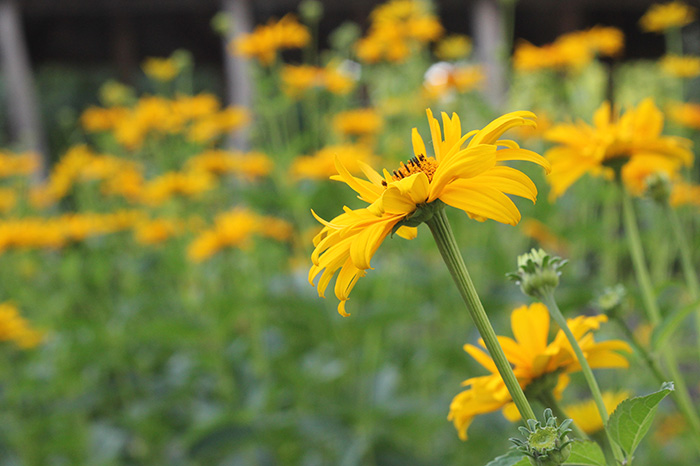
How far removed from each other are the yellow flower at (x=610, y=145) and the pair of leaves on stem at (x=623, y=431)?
0.34m

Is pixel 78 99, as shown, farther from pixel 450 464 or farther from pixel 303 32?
pixel 450 464

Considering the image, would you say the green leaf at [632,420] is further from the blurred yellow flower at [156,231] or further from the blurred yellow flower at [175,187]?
the blurred yellow flower at [156,231]

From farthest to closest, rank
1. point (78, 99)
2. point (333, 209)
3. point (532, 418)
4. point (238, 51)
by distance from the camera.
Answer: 1. point (78, 99)
2. point (238, 51)
3. point (333, 209)
4. point (532, 418)

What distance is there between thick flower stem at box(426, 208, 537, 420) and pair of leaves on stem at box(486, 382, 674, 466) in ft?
0.12

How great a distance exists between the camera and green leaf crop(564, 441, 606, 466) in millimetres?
347

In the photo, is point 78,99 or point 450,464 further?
point 78,99

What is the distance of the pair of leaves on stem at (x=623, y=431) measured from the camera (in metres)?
0.35

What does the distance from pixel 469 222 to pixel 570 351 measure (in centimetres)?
141

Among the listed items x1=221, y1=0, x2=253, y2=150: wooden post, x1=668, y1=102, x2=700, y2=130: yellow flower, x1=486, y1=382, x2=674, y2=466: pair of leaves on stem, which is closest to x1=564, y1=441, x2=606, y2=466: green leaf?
x1=486, y1=382, x2=674, y2=466: pair of leaves on stem

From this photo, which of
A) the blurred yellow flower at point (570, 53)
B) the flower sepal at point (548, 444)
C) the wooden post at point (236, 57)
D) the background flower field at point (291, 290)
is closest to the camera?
the flower sepal at point (548, 444)

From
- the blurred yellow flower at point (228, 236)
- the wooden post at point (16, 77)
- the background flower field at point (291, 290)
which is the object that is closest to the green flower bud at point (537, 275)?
the background flower field at point (291, 290)

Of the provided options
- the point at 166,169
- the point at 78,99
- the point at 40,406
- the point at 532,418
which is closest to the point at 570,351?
the point at 532,418

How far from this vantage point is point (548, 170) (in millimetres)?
371

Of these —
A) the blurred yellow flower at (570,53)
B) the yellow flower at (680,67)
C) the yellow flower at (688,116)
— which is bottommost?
the yellow flower at (688,116)
